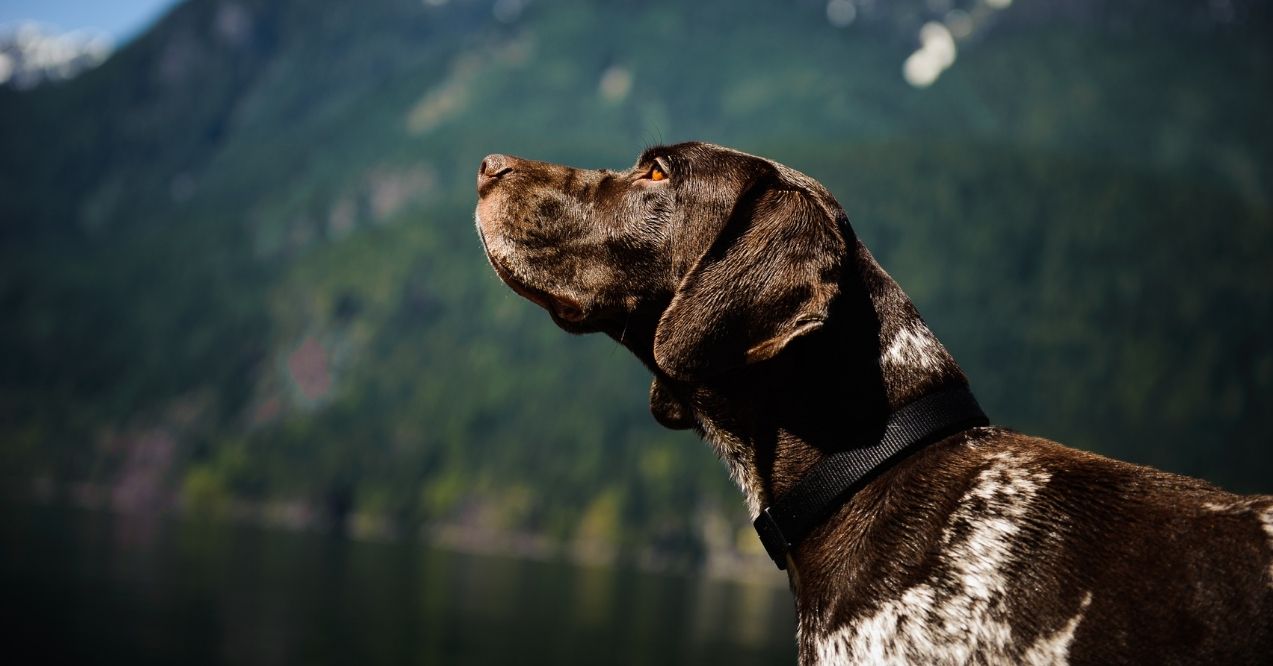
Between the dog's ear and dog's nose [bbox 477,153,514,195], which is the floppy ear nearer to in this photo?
the dog's ear

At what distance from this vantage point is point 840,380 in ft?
13.8

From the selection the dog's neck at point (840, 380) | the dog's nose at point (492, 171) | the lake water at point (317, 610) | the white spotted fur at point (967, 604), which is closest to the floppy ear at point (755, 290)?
the dog's neck at point (840, 380)

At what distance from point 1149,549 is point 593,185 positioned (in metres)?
2.58

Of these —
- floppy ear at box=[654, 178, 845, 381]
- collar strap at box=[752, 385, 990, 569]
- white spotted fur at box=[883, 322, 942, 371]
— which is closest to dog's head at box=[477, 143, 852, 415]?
floppy ear at box=[654, 178, 845, 381]

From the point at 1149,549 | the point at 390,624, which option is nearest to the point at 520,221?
the point at 1149,549

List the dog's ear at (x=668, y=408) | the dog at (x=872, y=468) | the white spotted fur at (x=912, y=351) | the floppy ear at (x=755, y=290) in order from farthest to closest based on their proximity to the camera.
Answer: the dog's ear at (x=668, y=408) < the white spotted fur at (x=912, y=351) < the floppy ear at (x=755, y=290) < the dog at (x=872, y=468)

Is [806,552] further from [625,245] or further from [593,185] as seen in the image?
[593,185]

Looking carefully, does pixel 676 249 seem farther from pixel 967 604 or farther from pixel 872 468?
pixel 967 604

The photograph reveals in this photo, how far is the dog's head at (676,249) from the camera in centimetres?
408

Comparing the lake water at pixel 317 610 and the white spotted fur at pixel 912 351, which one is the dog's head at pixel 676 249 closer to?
the white spotted fur at pixel 912 351

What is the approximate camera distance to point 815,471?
4.18 metres

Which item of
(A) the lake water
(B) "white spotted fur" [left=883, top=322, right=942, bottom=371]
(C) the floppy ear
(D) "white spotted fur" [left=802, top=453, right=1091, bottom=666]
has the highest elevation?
(C) the floppy ear

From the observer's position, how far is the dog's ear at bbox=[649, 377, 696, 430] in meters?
4.86

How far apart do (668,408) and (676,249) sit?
70cm
